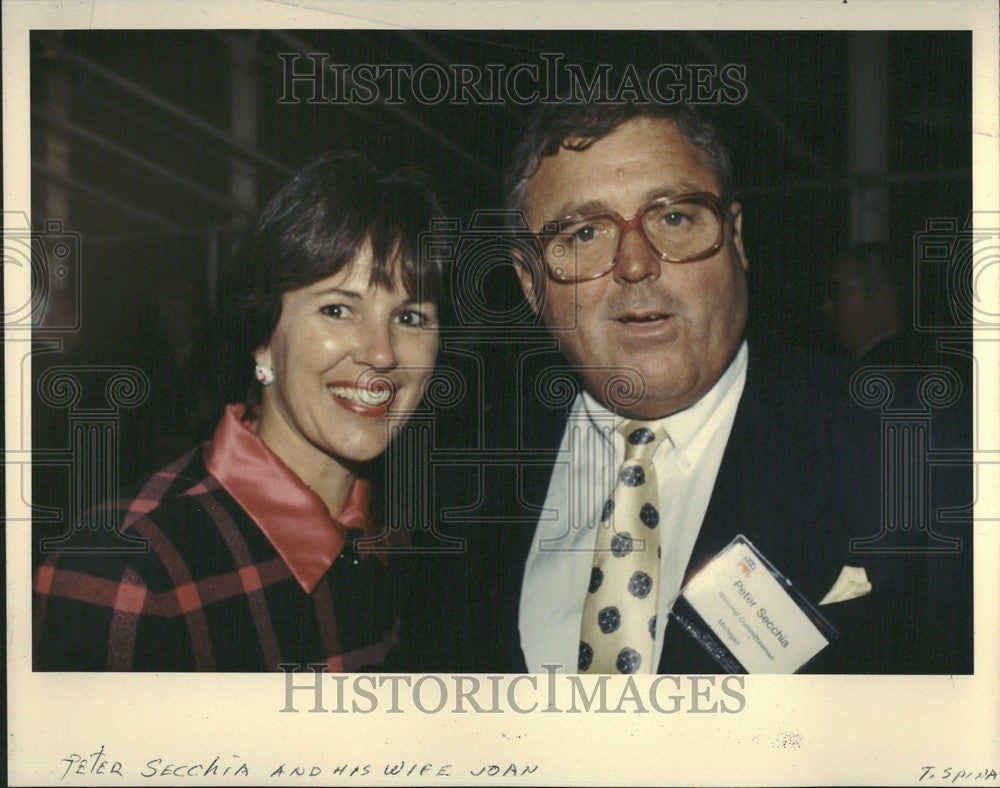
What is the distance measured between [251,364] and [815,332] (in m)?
1.04

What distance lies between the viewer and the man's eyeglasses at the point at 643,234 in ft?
5.59

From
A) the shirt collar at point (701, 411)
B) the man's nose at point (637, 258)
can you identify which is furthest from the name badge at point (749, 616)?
the man's nose at point (637, 258)

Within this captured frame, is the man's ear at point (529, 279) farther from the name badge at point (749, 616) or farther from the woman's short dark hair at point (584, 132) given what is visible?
the name badge at point (749, 616)

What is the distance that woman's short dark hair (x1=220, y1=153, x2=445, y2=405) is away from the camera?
173cm

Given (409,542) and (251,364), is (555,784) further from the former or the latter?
(251,364)

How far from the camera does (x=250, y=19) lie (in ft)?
5.92

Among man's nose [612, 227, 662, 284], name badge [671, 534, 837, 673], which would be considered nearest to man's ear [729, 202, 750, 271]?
man's nose [612, 227, 662, 284]

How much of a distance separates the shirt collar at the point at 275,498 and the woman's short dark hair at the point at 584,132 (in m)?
0.65

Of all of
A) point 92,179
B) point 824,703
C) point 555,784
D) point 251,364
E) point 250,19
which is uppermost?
point 250,19

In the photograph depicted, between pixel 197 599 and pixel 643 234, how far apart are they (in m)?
1.05

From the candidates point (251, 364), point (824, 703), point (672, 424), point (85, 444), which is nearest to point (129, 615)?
point (85, 444)

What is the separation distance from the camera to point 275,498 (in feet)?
5.76
